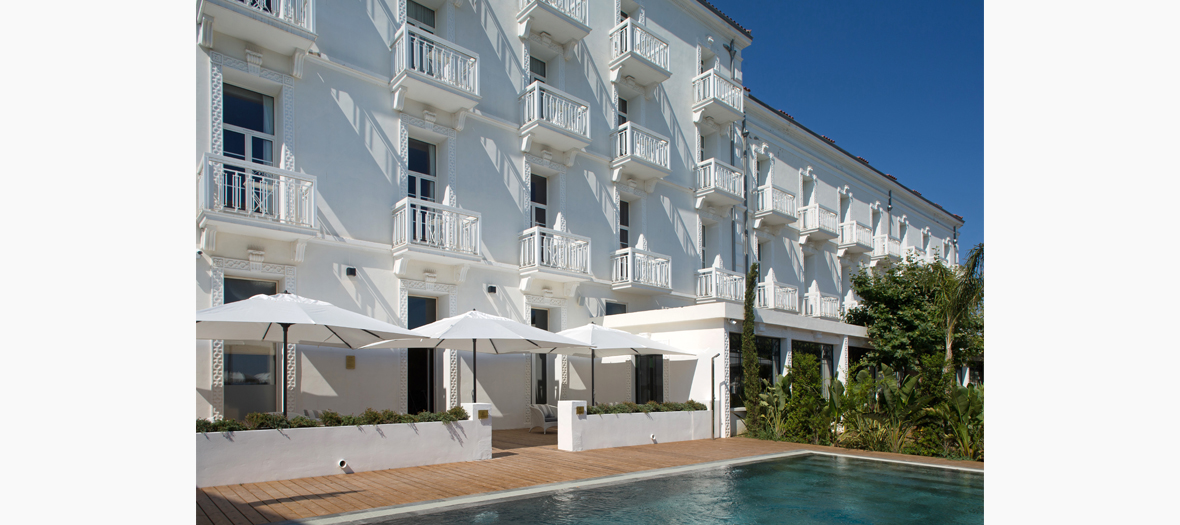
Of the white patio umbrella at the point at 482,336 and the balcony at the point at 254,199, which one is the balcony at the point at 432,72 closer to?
the balcony at the point at 254,199

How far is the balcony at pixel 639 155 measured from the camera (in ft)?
63.5

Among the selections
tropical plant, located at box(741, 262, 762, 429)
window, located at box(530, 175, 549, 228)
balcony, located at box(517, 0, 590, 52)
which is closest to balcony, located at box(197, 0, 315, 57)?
balcony, located at box(517, 0, 590, 52)

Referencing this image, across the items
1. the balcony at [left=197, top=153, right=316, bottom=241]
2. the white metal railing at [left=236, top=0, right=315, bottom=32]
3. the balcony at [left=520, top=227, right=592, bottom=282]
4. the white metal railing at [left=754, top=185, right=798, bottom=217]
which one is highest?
the white metal railing at [left=236, top=0, right=315, bottom=32]

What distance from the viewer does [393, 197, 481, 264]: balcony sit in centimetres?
1393

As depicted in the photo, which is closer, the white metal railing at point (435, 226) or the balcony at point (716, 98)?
the white metal railing at point (435, 226)

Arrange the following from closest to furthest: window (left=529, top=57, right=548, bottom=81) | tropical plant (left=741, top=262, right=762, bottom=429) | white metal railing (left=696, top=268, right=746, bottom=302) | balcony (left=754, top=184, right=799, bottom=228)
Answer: tropical plant (left=741, top=262, right=762, bottom=429) → window (left=529, top=57, right=548, bottom=81) → white metal railing (left=696, top=268, right=746, bottom=302) → balcony (left=754, top=184, right=799, bottom=228)

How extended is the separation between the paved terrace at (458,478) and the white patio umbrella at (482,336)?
5.36ft

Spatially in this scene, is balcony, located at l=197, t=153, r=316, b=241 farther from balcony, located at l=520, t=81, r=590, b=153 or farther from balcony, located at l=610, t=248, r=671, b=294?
balcony, located at l=610, t=248, r=671, b=294

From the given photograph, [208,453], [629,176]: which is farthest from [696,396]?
[208,453]

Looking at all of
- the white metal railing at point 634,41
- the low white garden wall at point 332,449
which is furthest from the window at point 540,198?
the low white garden wall at point 332,449

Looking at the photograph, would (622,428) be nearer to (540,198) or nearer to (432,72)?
Answer: (540,198)

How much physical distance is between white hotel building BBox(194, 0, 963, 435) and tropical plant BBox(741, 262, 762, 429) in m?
0.34

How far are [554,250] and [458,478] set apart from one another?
27.1 ft

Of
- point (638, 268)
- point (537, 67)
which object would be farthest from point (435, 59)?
point (638, 268)
